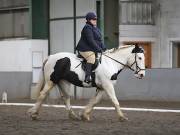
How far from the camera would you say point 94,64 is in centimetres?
1570

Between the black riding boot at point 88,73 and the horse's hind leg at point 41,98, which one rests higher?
the black riding boot at point 88,73

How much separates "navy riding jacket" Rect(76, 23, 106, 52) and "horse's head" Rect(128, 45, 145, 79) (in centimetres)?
83

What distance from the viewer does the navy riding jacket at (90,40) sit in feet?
51.3

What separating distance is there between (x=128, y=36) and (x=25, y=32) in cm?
569

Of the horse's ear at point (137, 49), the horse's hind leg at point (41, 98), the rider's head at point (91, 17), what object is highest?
the rider's head at point (91, 17)

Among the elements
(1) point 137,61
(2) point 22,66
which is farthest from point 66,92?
(2) point 22,66

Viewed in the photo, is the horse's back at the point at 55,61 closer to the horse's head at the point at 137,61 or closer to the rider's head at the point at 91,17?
the rider's head at the point at 91,17

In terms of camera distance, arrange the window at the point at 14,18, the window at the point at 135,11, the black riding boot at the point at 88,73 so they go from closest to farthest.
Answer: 1. the black riding boot at the point at 88,73
2. the window at the point at 135,11
3. the window at the point at 14,18

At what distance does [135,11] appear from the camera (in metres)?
27.7

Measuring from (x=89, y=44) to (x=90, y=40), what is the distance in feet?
0.47

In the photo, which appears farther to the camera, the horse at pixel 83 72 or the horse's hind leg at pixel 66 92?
the horse's hind leg at pixel 66 92

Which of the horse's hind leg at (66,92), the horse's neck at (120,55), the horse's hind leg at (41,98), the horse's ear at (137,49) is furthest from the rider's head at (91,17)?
the horse's hind leg at (41,98)

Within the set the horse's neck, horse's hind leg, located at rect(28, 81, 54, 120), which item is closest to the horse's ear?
the horse's neck

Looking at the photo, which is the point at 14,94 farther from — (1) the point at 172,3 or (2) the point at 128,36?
(1) the point at 172,3
